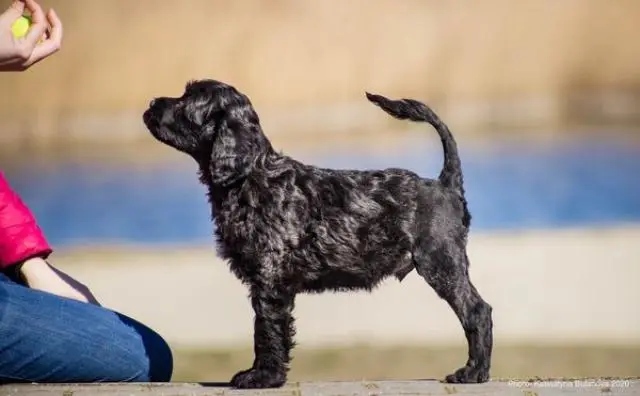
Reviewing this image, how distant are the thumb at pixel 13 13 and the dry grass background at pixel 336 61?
10567 mm

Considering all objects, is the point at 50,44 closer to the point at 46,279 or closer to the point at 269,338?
the point at 46,279

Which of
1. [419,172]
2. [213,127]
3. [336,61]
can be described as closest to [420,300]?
[419,172]

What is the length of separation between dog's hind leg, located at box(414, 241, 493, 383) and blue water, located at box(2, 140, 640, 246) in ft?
22.7

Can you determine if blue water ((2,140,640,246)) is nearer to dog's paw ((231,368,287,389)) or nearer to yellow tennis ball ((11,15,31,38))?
dog's paw ((231,368,287,389))

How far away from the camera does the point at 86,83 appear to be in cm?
1453

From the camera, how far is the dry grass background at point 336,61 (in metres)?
13.8

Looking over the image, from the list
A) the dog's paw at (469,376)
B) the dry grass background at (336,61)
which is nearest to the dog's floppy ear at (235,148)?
the dog's paw at (469,376)

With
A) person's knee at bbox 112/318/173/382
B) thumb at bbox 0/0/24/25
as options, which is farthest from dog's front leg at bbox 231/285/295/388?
thumb at bbox 0/0/24/25

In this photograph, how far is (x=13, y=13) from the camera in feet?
9.17

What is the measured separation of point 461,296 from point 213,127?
87 centimetres

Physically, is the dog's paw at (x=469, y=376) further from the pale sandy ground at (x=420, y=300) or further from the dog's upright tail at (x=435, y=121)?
the pale sandy ground at (x=420, y=300)

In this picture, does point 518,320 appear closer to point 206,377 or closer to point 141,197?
point 206,377

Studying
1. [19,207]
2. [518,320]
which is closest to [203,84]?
[19,207]

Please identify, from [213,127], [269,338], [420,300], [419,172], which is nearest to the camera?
[269,338]
